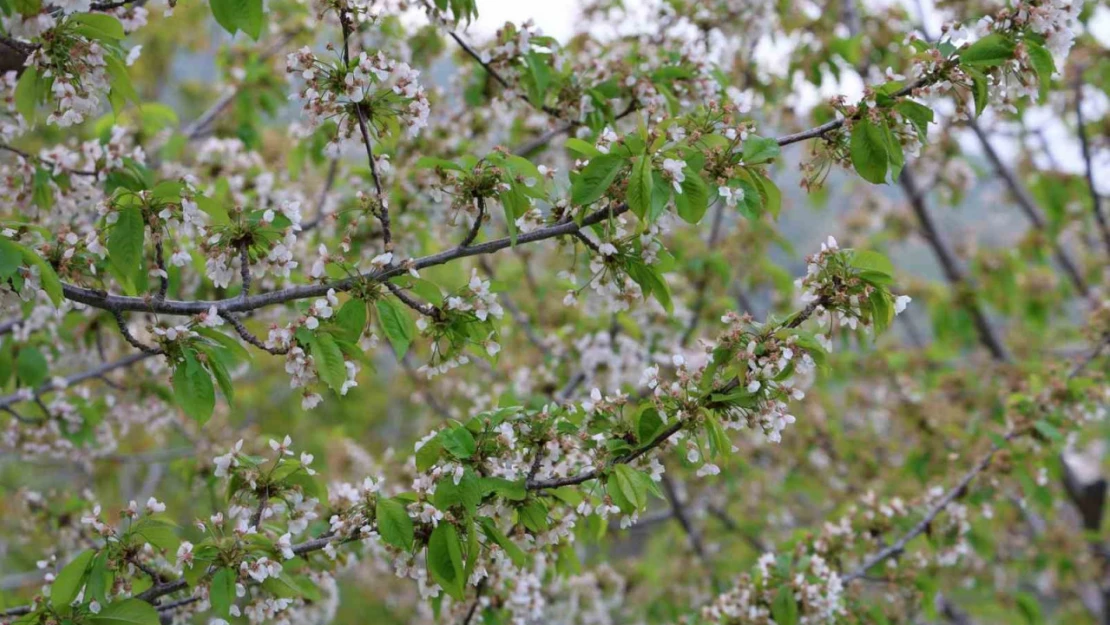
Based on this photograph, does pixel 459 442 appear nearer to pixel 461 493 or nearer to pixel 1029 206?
pixel 461 493

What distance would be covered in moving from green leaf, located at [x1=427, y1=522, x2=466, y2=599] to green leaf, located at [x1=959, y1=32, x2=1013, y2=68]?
1934 mm

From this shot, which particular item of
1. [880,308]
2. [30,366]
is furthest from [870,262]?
[30,366]

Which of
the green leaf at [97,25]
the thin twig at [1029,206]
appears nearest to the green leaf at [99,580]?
the green leaf at [97,25]

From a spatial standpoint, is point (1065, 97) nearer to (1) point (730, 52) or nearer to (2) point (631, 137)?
(1) point (730, 52)

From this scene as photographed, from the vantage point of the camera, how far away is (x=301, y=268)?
14.3 ft

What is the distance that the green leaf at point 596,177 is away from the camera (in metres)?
2.17

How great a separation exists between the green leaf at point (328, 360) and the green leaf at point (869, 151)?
1.53m

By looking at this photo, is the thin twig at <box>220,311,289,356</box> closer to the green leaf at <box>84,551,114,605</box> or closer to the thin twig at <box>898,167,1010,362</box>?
the green leaf at <box>84,551,114,605</box>

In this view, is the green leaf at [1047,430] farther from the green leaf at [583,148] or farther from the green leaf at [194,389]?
the green leaf at [194,389]

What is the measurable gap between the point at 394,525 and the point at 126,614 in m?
0.80

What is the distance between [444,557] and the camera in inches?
85.9

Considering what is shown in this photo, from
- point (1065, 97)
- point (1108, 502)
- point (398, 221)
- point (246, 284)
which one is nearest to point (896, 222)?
point (1065, 97)

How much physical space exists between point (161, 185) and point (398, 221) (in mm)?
1898

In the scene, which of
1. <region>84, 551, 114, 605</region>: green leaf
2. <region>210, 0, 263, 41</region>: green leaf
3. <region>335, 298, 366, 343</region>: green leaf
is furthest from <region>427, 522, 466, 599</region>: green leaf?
<region>210, 0, 263, 41</region>: green leaf
